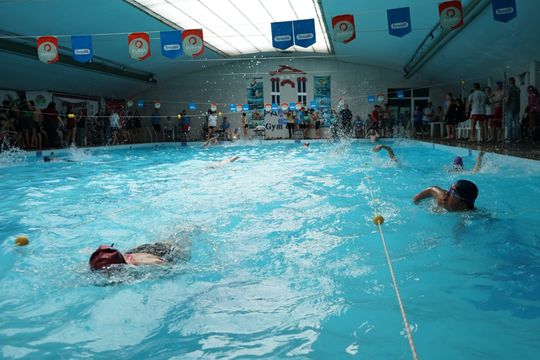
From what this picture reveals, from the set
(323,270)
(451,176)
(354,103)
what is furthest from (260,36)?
(323,270)

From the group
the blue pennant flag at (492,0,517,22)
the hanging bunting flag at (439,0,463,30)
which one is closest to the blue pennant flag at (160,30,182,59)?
the hanging bunting flag at (439,0,463,30)

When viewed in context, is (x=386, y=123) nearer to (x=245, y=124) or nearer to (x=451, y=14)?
(x=245, y=124)

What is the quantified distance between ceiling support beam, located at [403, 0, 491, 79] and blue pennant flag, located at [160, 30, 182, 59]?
729 cm

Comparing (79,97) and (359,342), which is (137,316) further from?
(79,97)

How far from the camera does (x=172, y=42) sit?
11.1 meters

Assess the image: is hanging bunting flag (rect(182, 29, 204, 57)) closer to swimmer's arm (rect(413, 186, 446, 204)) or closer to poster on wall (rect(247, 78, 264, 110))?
swimmer's arm (rect(413, 186, 446, 204))

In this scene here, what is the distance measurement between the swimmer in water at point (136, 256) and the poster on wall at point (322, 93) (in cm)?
2041

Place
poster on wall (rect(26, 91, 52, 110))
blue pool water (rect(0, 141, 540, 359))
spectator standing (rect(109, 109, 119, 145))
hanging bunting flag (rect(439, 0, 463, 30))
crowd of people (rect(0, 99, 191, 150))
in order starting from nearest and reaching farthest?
blue pool water (rect(0, 141, 540, 359))
hanging bunting flag (rect(439, 0, 463, 30))
crowd of people (rect(0, 99, 191, 150))
poster on wall (rect(26, 91, 52, 110))
spectator standing (rect(109, 109, 119, 145))

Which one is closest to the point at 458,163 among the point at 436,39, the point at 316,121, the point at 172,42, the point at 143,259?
the point at 143,259

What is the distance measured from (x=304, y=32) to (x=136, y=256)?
8632mm

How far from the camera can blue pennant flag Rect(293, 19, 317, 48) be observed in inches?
416

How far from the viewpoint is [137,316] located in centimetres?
269

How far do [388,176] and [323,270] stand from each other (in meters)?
5.13

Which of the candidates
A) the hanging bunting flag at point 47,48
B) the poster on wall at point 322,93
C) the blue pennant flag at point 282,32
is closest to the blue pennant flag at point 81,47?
the hanging bunting flag at point 47,48
